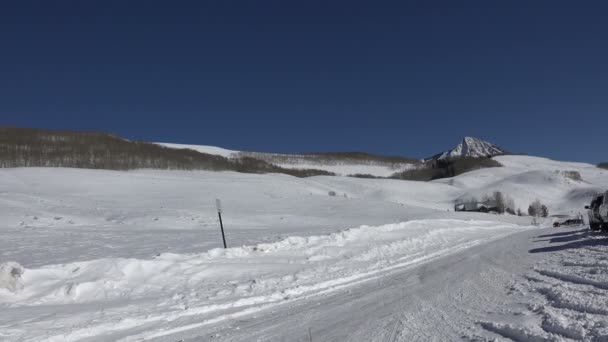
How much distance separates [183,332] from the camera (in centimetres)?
624

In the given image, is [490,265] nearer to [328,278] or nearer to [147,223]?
[328,278]

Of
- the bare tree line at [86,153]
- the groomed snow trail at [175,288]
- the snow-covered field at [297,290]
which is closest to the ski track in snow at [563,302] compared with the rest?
the snow-covered field at [297,290]

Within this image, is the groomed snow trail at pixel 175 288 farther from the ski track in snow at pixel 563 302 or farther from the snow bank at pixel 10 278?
the ski track in snow at pixel 563 302

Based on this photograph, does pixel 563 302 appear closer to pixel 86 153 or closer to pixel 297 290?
pixel 297 290

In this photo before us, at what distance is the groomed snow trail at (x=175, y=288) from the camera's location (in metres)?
6.63

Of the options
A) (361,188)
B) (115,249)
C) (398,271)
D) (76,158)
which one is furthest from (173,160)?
(398,271)

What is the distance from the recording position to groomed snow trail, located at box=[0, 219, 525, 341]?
6629mm

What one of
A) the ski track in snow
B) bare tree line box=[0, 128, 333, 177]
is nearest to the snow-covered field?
the ski track in snow

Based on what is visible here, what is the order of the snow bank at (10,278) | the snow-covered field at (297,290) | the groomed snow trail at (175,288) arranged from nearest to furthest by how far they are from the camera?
the snow-covered field at (297,290), the groomed snow trail at (175,288), the snow bank at (10,278)

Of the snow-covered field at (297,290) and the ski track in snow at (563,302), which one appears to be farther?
the snow-covered field at (297,290)

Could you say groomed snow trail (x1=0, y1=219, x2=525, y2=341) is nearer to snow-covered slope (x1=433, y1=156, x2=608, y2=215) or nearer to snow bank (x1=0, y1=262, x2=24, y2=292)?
snow bank (x1=0, y1=262, x2=24, y2=292)

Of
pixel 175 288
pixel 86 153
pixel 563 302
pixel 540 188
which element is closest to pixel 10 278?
pixel 175 288

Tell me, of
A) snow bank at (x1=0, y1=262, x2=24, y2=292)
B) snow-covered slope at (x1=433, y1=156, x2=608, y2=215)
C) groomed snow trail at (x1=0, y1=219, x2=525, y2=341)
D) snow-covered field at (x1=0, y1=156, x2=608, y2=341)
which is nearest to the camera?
snow-covered field at (x1=0, y1=156, x2=608, y2=341)

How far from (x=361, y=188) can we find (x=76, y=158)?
77041mm
